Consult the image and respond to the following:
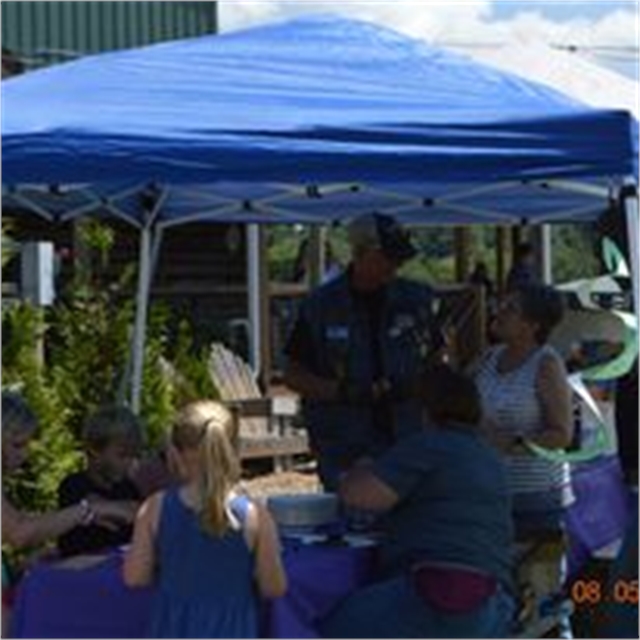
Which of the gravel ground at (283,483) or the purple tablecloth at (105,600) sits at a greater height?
the purple tablecloth at (105,600)

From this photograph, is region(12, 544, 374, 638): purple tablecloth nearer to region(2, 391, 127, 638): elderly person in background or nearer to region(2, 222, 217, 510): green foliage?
region(2, 391, 127, 638): elderly person in background

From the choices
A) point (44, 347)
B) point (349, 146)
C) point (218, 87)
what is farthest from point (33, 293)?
point (349, 146)

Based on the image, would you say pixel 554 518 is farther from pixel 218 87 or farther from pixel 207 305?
pixel 207 305

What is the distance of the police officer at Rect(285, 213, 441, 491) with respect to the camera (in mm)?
6309

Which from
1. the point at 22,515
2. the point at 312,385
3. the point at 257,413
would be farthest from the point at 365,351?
the point at 257,413

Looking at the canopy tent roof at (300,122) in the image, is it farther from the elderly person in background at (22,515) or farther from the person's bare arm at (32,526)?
the person's bare arm at (32,526)

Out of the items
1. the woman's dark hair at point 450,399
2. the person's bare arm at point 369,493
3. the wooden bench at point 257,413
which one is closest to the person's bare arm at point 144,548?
the person's bare arm at point 369,493

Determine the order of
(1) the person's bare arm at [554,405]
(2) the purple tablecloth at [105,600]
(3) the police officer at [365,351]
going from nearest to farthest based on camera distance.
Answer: (2) the purple tablecloth at [105,600] < (1) the person's bare arm at [554,405] < (3) the police officer at [365,351]

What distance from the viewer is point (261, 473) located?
12906mm

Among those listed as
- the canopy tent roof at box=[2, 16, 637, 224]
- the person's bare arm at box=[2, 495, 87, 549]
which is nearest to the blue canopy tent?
the canopy tent roof at box=[2, 16, 637, 224]

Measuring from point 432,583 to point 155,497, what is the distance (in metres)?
0.88

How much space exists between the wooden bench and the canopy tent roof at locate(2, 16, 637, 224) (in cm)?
680

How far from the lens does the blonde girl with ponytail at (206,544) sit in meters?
4.31

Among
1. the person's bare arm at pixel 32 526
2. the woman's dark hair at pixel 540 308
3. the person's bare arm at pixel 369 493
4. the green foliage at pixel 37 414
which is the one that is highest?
the woman's dark hair at pixel 540 308
